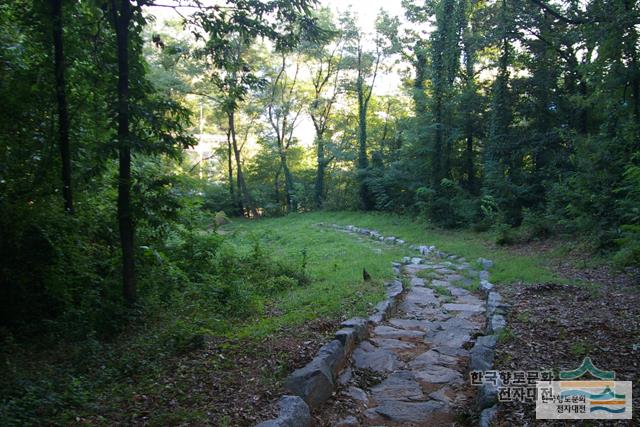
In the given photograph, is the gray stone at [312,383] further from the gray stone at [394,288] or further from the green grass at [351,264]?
the gray stone at [394,288]

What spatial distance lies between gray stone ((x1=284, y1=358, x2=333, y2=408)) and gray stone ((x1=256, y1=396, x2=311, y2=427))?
6.4 inches

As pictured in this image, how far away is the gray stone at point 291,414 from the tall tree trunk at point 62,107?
3861 mm

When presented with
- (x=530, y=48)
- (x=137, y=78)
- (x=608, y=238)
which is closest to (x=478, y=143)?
(x=530, y=48)

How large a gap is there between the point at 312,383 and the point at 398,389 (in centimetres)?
97

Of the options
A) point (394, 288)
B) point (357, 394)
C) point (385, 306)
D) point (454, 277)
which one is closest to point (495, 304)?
point (385, 306)

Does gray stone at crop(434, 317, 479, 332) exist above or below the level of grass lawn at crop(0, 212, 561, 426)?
below

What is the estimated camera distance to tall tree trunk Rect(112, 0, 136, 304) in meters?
4.86

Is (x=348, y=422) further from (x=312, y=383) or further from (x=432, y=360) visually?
(x=432, y=360)

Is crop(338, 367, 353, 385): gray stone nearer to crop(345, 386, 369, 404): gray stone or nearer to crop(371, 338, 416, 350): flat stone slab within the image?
crop(345, 386, 369, 404): gray stone

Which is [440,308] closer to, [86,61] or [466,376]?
[466,376]

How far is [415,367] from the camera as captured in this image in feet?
15.4

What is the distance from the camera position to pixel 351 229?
696 inches

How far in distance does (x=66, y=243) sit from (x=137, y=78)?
7.15ft

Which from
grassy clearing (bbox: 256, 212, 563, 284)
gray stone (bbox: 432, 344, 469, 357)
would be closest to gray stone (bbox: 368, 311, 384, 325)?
gray stone (bbox: 432, 344, 469, 357)
